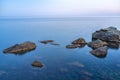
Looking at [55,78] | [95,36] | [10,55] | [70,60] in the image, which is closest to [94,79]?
[55,78]

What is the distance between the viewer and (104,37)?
177ft

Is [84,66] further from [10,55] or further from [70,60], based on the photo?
[10,55]

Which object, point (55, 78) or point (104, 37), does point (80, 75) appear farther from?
point (104, 37)

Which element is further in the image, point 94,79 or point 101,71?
point 101,71

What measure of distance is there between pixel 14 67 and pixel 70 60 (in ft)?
35.6

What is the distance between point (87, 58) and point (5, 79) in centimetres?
1722

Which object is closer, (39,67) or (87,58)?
(39,67)

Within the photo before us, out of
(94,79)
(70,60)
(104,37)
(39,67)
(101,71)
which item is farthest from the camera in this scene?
(104,37)

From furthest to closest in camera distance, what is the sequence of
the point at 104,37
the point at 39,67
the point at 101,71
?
the point at 104,37 → the point at 39,67 → the point at 101,71

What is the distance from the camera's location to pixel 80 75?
24.4 m

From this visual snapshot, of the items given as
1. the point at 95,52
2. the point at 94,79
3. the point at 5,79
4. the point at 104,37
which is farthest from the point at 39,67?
the point at 104,37

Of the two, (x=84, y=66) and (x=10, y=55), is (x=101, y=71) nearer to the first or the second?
(x=84, y=66)

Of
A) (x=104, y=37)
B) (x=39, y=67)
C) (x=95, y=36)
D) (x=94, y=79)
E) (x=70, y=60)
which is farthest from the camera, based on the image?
(x=95, y=36)

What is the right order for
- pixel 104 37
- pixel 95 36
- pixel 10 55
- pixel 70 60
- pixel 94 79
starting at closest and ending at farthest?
pixel 94 79, pixel 70 60, pixel 10 55, pixel 104 37, pixel 95 36
